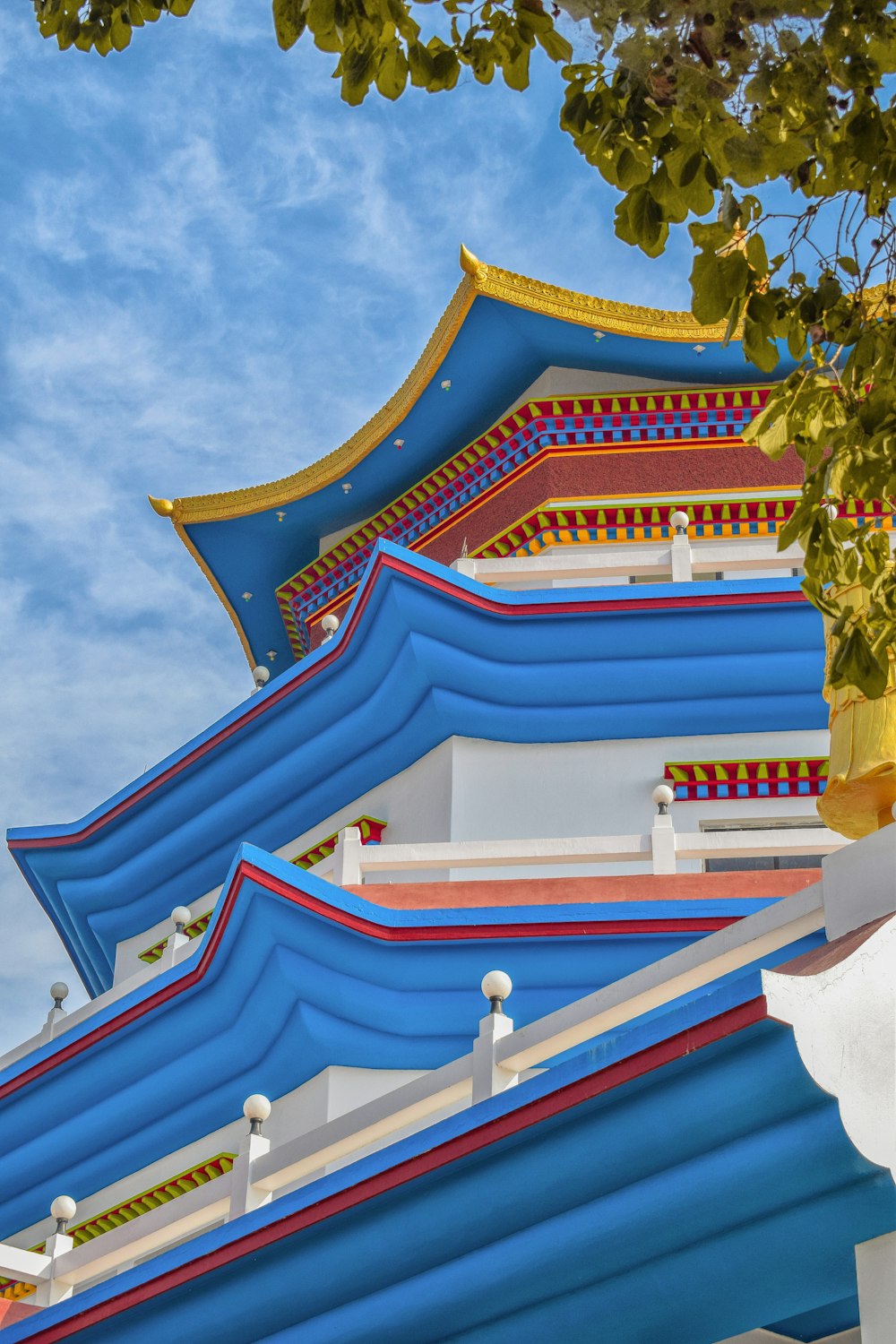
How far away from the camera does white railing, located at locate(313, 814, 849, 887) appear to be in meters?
8.59

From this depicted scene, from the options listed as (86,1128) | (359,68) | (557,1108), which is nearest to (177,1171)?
(86,1128)

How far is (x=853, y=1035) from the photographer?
4555mm

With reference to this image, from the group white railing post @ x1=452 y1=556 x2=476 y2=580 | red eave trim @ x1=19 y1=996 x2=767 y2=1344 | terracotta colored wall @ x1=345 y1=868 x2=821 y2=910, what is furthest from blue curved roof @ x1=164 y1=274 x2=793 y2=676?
red eave trim @ x1=19 y1=996 x2=767 y2=1344

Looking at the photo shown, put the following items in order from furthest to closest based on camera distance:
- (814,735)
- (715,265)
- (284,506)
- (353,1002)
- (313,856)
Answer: (284,506) < (313,856) < (814,735) < (353,1002) < (715,265)

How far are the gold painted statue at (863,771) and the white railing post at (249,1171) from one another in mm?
2466

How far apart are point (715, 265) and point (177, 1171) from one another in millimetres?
6980

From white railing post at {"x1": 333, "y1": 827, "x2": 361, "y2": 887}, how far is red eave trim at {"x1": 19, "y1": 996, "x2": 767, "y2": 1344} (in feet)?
10.1

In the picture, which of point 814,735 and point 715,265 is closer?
point 715,265

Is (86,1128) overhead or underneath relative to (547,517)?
underneath

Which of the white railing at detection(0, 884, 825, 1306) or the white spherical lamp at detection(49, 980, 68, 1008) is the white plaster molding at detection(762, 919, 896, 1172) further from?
the white spherical lamp at detection(49, 980, 68, 1008)

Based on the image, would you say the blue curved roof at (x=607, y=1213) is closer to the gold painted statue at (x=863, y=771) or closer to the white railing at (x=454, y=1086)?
the white railing at (x=454, y=1086)

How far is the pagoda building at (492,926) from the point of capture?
4754 mm

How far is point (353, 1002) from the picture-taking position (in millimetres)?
8492

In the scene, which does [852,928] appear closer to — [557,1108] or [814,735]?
[557,1108]
